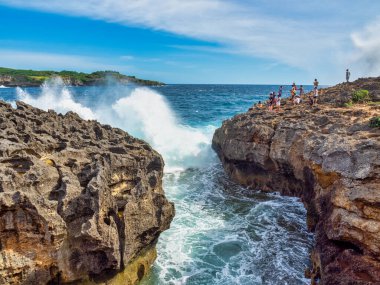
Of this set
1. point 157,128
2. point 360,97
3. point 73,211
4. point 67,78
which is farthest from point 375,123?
point 67,78

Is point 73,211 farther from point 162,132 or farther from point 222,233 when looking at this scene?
point 162,132

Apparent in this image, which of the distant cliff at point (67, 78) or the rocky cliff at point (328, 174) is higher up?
the distant cliff at point (67, 78)

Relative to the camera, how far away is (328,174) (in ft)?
36.5

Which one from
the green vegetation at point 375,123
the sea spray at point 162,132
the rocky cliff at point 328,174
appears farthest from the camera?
the sea spray at point 162,132

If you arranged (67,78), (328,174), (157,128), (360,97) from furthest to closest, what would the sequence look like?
(67,78) < (157,128) < (360,97) < (328,174)

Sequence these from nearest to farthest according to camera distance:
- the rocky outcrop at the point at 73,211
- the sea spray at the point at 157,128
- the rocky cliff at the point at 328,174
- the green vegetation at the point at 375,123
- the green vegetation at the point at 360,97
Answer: the rocky outcrop at the point at 73,211 → the rocky cliff at the point at 328,174 → the green vegetation at the point at 375,123 → the green vegetation at the point at 360,97 → the sea spray at the point at 157,128

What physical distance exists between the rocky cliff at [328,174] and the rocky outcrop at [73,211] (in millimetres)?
5211

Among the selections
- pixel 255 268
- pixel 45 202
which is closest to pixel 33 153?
pixel 45 202

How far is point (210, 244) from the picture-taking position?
43.9 feet

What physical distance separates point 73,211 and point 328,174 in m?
7.87

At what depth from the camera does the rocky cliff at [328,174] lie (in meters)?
9.05

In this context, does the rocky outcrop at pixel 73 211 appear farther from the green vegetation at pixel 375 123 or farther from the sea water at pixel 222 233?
the green vegetation at pixel 375 123

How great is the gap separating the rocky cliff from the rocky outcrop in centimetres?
521

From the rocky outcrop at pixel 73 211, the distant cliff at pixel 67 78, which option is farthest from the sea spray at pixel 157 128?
the distant cliff at pixel 67 78
